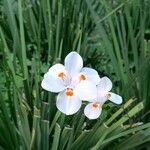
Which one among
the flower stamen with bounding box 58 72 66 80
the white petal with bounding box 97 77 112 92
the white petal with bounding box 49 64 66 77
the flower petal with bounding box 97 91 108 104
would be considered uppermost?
the white petal with bounding box 49 64 66 77

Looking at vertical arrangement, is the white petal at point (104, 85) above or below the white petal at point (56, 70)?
below

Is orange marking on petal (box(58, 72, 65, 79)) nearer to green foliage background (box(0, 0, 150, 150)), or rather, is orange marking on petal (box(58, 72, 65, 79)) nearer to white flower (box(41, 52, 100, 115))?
white flower (box(41, 52, 100, 115))

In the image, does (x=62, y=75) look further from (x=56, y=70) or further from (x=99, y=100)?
(x=99, y=100)

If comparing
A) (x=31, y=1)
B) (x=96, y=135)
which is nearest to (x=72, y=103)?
(x=96, y=135)

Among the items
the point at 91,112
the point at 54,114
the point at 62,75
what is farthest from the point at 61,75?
the point at 54,114

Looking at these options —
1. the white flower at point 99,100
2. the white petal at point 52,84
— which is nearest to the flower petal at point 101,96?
the white flower at point 99,100

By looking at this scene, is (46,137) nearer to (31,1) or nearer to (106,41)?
(106,41)

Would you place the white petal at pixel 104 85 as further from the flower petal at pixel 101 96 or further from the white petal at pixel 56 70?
the white petal at pixel 56 70

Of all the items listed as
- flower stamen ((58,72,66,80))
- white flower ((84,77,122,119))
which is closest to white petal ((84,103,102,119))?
white flower ((84,77,122,119))
